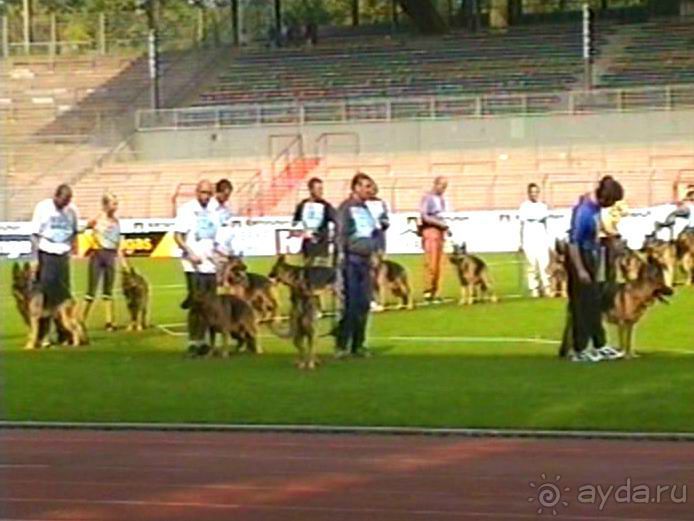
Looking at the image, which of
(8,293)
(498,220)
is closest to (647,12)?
(498,220)

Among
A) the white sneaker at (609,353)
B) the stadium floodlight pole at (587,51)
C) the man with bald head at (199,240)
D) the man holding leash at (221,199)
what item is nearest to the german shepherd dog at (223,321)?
the man with bald head at (199,240)

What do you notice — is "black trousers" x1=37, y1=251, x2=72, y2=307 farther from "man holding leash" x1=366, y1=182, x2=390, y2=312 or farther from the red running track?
the red running track

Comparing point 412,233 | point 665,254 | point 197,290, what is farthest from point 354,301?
point 412,233

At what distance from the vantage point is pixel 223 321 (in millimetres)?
18812

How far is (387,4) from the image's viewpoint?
66.2 meters

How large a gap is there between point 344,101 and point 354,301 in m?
35.1

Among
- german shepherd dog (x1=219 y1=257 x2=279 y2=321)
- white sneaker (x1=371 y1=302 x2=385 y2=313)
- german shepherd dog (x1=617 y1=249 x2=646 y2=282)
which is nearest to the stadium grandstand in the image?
german shepherd dog (x1=617 y1=249 x2=646 y2=282)

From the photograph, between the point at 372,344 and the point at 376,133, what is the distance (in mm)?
31536

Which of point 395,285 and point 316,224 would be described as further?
point 395,285

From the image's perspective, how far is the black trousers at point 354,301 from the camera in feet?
60.3

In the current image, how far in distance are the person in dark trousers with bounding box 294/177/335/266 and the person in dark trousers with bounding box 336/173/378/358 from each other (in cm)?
298

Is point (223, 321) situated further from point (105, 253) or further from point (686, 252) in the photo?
point (686, 252)

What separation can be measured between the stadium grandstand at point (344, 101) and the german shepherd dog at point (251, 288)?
24.7 meters

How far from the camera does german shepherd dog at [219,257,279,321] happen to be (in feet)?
66.2
